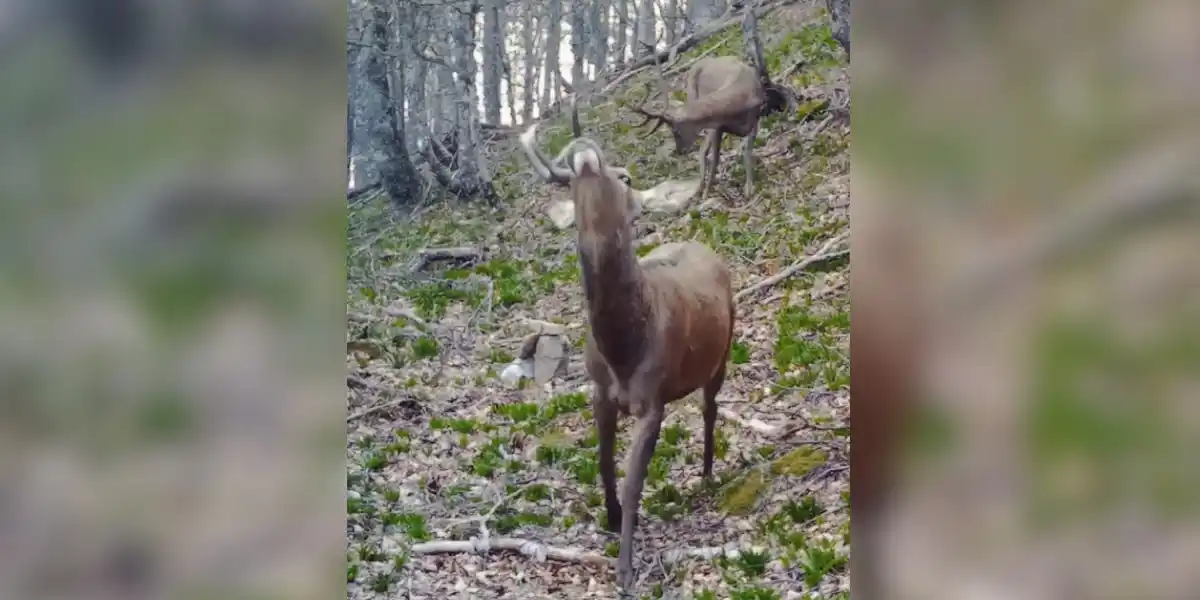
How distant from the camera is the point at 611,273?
6.95 ft

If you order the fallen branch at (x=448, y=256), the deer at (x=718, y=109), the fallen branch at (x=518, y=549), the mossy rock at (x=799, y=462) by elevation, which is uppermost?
the deer at (x=718, y=109)

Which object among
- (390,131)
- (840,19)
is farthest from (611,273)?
(840,19)

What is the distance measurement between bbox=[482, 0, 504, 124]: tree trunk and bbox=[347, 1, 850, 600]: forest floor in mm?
99

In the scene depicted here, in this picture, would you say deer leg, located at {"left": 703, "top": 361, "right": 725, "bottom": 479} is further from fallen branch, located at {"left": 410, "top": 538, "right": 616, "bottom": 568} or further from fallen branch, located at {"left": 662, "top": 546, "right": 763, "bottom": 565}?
fallen branch, located at {"left": 410, "top": 538, "right": 616, "bottom": 568}

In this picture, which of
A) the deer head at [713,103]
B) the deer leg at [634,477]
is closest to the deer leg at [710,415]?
the deer leg at [634,477]

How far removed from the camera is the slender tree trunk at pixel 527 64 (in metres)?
2.15

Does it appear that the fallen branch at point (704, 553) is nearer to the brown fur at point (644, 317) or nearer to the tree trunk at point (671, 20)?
the brown fur at point (644, 317)

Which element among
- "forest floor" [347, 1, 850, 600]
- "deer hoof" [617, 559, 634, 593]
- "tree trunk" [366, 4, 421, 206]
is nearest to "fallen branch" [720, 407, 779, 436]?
"forest floor" [347, 1, 850, 600]

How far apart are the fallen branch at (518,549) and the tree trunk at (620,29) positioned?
4.06 ft

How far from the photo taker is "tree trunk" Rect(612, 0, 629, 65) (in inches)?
83.3

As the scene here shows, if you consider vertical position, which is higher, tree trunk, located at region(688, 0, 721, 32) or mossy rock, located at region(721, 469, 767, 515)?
tree trunk, located at region(688, 0, 721, 32)

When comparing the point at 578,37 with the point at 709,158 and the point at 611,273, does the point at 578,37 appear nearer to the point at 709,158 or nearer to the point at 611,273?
the point at 709,158
